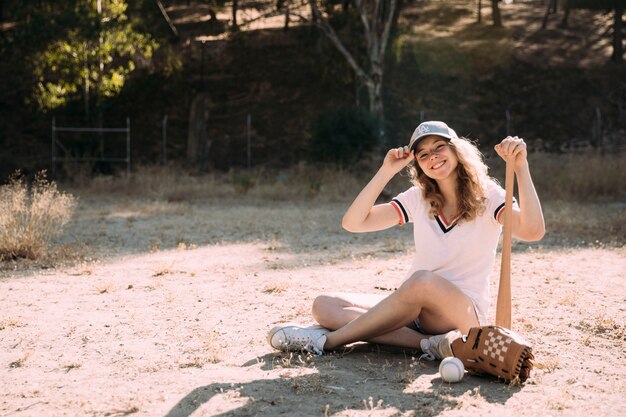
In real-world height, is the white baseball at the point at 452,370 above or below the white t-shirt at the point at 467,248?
below

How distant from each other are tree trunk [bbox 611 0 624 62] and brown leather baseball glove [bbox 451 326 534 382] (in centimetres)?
2674

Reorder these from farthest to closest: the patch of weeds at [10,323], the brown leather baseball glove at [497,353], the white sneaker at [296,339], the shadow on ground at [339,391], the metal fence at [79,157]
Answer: the metal fence at [79,157], the patch of weeds at [10,323], the white sneaker at [296,339], the brown leather baseball glove at [497,353], the shadow on ground at [339,391]

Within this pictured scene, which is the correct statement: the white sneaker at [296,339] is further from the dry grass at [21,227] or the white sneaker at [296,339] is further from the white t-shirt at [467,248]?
the dry grass at [21,227]

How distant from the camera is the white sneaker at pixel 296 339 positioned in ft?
16.3

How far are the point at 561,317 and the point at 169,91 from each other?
74.7 ft

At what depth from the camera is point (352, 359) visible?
493 centimetres

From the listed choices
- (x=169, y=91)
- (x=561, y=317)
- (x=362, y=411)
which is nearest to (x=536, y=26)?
(x=169, y=91)

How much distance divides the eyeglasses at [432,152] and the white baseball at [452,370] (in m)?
1.14

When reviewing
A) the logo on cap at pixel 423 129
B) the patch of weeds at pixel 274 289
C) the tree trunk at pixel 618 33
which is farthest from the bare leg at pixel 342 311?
the tree trunk at pixel 618 33

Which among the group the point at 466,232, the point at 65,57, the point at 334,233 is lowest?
the point at 334,233

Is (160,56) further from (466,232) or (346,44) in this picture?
(466,232)

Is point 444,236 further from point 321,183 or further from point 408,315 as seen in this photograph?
point 321,183

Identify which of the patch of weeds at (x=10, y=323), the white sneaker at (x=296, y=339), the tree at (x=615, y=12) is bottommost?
the patch of weeds at (x=10, y=323)

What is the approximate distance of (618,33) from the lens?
2852cm
